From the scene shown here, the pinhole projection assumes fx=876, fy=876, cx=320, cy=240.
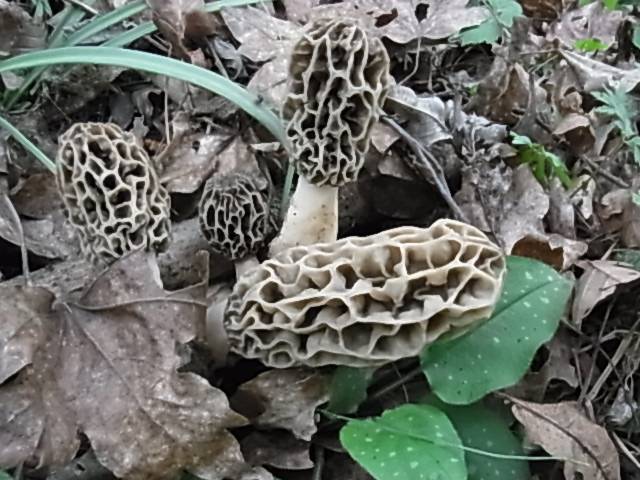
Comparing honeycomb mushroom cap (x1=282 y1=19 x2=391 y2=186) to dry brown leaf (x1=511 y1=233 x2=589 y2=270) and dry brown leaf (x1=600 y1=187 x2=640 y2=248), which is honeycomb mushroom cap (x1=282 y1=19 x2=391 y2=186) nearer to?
dry brown leaf (x1=511 y1=233 x2=589 y2=270)

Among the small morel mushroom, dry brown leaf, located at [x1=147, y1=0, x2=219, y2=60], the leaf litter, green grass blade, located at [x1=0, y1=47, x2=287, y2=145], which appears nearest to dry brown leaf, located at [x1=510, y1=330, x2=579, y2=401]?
the leaf litter

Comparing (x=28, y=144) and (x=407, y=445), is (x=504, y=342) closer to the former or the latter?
(x=407, y=445)

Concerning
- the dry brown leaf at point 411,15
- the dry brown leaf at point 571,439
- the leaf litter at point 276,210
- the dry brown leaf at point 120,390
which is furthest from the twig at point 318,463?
the dry brown leaf at point 411,15

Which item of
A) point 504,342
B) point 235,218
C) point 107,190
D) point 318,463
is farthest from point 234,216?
point 504,342

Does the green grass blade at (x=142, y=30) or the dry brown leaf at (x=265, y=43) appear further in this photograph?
the dry brown leaf at (x=265, y=43)

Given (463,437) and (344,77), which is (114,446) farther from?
(344,77)

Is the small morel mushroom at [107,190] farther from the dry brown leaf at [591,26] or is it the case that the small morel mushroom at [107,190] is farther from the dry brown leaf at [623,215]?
the dry brown leaf at [591,26]
